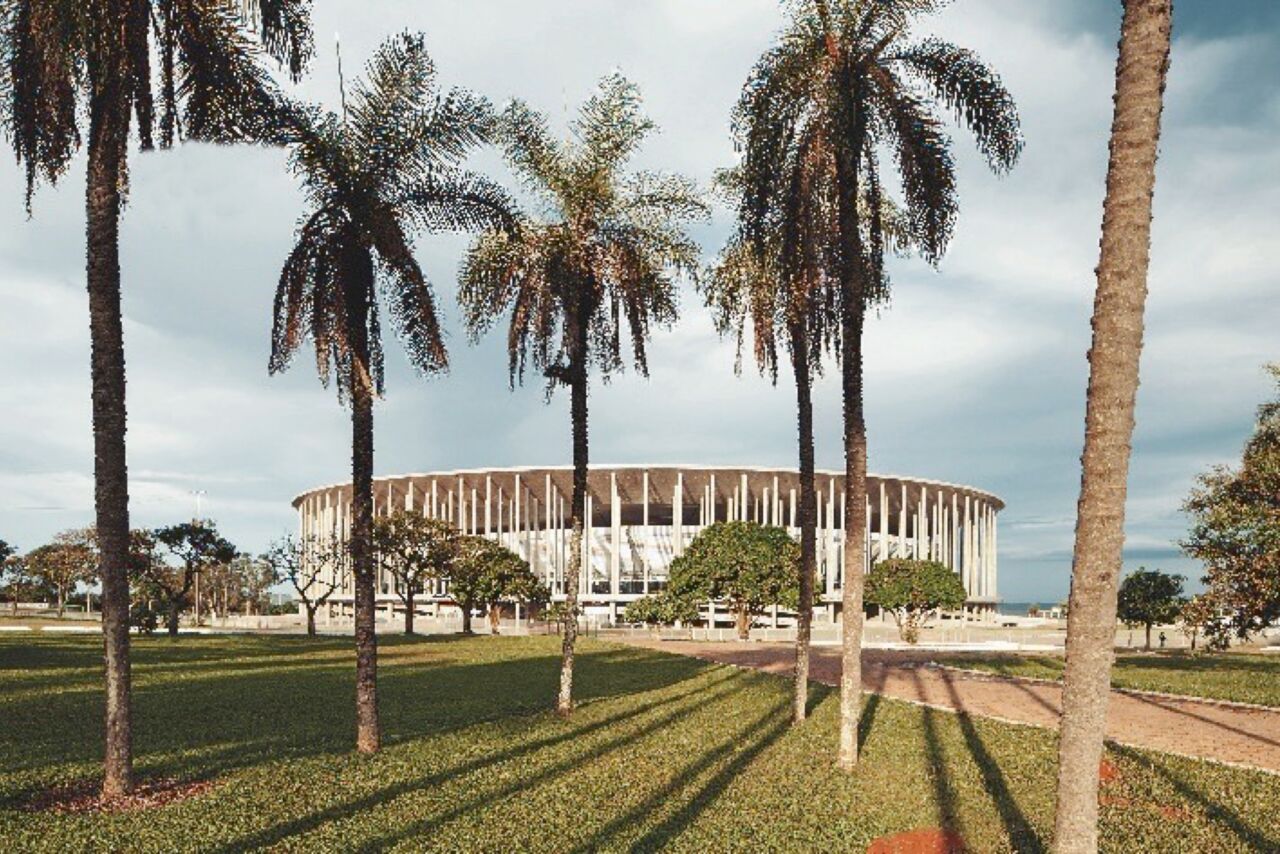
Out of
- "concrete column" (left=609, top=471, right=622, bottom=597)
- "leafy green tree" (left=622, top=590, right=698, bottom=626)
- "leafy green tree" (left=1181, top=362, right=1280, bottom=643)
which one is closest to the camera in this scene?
"leafy green tree" (left=1181, top=362, right=1280, bottom=643)

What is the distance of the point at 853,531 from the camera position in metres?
16.0

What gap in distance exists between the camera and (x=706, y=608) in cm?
9088

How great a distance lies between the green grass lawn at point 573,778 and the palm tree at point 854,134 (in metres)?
2.55

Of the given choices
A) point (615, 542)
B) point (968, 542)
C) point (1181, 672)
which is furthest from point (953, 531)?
→ point (1181, 672)

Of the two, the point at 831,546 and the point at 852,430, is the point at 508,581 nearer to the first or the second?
the point at 831,546

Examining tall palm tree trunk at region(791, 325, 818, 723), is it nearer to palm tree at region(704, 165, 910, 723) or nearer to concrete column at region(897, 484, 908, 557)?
palm tree at region(704, 165, 910, 723)

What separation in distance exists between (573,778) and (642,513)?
97701 millimetres

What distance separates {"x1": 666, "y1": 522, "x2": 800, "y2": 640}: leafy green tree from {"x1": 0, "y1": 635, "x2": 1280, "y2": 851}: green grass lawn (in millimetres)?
36330

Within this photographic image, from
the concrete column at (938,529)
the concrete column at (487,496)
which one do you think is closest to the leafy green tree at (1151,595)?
the concrete column at (938,529)

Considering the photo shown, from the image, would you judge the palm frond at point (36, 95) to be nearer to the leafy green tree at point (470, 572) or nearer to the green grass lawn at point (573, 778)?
the green grass lawn at point (573, 778)

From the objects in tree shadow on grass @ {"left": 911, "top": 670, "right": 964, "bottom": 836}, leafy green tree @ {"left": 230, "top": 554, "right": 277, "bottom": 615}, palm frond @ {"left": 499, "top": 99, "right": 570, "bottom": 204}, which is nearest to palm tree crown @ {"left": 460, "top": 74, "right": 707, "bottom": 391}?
palm frond @ {"left": 499, "top": 99, "right": 570, "bottom": 204}

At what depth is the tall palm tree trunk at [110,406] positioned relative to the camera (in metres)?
12.9

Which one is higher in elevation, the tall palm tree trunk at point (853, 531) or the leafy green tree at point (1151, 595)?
the tall palm tree trunk at point (853, 531)

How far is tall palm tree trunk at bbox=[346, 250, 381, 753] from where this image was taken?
1664cm
